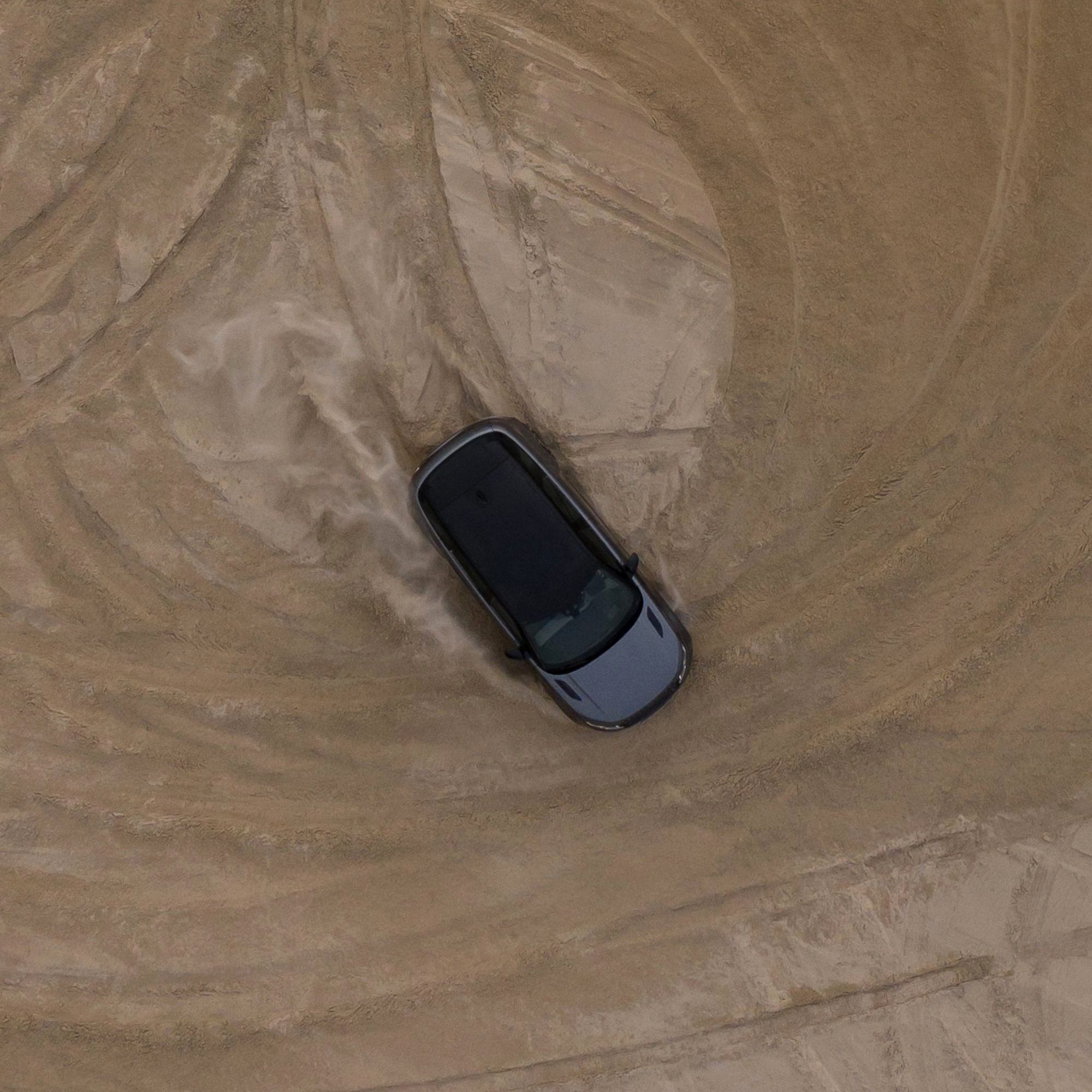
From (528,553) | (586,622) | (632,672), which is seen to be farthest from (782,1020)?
(528,553)

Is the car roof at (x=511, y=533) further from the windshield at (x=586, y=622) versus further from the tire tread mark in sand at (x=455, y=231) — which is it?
the tire tread mark in sand at (x=455, y=231)

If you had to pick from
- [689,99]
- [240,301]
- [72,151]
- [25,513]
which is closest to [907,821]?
[689,99]

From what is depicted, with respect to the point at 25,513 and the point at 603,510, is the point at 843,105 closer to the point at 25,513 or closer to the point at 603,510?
the point at 603,510

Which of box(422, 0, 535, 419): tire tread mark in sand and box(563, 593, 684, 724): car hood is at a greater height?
box(422, 0, 535, 419): tire tread mark in sand

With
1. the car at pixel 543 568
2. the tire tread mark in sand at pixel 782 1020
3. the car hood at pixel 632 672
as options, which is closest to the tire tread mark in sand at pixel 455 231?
Answer: the car at pixel 543 568

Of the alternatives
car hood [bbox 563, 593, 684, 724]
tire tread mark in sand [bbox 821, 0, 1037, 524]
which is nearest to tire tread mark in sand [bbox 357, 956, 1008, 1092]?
car hood [bbox 563, 593, 684, 724]

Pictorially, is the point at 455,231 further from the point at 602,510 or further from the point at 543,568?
the point at 543,568

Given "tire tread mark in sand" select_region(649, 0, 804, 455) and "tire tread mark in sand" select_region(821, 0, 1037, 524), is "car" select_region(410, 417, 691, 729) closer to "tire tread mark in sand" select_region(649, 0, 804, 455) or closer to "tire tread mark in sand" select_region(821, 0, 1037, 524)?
"tire tread mark in sand" select_region(821, 0, 1037, 524)
